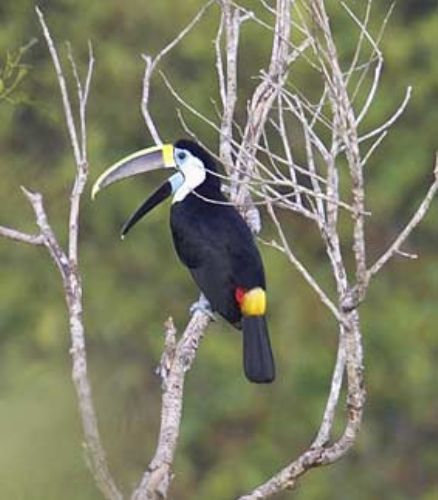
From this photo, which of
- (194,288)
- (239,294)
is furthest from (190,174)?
(194,288)

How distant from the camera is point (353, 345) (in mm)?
3504

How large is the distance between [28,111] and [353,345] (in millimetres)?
5351

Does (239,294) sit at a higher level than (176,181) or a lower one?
lower

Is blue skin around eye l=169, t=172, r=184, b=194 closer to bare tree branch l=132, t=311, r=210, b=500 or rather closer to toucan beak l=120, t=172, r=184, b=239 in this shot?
toucan beak l=120, t=172, r=184, b=239

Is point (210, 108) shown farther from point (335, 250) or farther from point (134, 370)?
point (335, 250)

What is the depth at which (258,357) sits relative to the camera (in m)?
4.79

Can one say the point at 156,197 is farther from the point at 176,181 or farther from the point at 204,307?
the point at 204,307

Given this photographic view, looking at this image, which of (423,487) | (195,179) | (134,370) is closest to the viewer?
(195,179)

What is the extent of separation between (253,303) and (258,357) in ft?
0.75

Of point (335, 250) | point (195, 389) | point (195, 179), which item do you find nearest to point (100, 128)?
point (195, 389)

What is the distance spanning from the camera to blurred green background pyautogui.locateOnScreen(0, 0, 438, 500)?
8477 mm

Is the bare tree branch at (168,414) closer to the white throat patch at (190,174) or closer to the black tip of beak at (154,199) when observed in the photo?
the white throat patch at (190,174)

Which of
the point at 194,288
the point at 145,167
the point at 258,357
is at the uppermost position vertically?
the point at 194,288

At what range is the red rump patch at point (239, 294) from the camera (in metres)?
5.00
